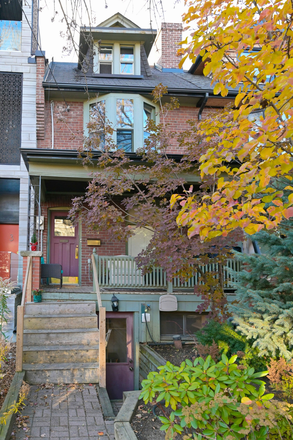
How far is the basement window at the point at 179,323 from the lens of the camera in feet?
31.4

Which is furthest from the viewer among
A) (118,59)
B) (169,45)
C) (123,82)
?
(169,45)

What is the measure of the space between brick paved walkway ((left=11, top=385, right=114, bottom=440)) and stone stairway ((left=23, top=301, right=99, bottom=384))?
244 millimetres

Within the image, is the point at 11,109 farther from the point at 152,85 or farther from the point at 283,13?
the point at 283,13

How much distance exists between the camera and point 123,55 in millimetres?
12875

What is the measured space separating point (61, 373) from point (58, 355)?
38cm

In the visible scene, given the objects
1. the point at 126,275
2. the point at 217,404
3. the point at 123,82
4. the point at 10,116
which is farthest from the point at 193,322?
the point at 10,116

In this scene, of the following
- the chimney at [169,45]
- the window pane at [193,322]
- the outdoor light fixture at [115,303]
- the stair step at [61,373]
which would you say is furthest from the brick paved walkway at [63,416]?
the chimney at [169,45]

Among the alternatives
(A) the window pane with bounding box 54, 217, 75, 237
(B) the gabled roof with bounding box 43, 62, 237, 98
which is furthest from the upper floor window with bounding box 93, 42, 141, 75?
(A) the window pane with bounding box 54, 217, 75, 237

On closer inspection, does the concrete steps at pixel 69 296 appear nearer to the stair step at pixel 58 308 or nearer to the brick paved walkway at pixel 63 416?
the stair step at pixel 58 308

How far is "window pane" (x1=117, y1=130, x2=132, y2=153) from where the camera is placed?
11.7 metres

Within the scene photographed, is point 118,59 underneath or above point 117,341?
above

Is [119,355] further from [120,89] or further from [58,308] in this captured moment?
[120,89]

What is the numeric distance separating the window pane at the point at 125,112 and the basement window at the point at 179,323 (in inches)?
235

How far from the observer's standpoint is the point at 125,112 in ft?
38.7
